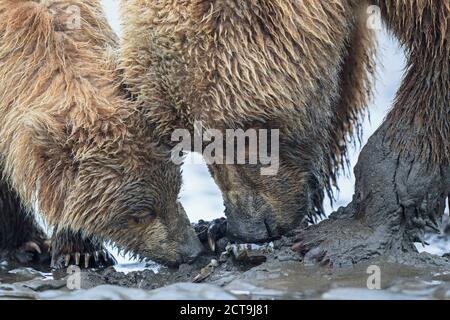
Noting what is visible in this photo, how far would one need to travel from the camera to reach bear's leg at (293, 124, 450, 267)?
7.98 metres

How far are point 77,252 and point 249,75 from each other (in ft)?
8.33

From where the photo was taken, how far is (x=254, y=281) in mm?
7746

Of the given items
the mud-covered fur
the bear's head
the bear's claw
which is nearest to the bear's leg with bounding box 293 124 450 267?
the mud-covered fur

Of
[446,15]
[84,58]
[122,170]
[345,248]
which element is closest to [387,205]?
[345,248]

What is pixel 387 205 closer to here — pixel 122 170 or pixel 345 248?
pixel 345 248

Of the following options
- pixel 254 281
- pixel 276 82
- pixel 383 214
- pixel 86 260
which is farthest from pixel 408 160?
pixel 86 260

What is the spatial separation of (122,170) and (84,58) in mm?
944

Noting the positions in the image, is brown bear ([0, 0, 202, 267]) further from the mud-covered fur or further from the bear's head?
the mud-covered fur

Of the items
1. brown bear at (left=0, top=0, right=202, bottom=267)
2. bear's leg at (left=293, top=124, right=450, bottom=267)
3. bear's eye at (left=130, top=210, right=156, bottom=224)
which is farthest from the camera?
bear's eye at (left=130, top=210, right=156, bottom=224)

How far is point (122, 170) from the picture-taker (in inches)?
332

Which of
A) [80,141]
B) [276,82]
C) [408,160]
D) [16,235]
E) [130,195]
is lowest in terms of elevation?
[16,235]

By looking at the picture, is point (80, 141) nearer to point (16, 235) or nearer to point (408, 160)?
point (408, 160)

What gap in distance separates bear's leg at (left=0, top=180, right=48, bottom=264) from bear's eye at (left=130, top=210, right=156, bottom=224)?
1693 mm
